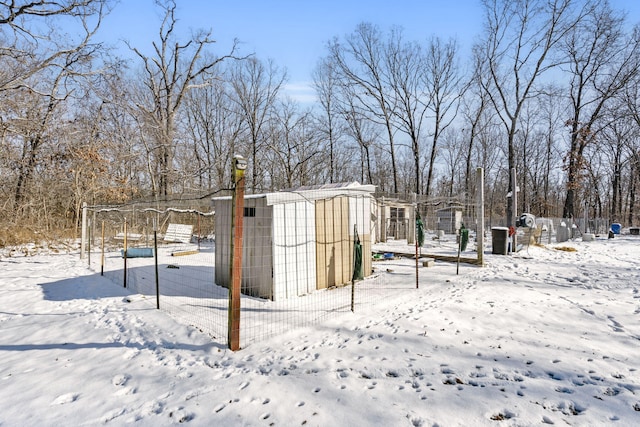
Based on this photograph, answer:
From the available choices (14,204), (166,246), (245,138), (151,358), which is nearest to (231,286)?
(151,358)

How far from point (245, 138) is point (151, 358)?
24.4 meters

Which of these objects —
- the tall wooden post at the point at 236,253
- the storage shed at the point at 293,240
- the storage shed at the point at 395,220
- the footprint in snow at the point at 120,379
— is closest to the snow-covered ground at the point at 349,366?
the footprint in snow at the point at 120,379

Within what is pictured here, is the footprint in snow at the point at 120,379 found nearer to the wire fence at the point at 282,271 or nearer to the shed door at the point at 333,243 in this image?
the wire fence at the point at 282,271

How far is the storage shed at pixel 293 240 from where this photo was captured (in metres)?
6.19

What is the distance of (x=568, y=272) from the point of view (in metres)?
8.78

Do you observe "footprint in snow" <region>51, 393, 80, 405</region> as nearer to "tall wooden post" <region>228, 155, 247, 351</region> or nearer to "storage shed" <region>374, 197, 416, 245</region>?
"tall wooden post" <region>228, 155, 247, 351</region>

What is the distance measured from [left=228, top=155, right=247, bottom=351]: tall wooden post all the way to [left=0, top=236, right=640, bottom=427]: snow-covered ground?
0.92ft

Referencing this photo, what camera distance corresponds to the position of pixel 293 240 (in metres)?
6.46

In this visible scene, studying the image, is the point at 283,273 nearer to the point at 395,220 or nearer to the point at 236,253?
the point at 236,253

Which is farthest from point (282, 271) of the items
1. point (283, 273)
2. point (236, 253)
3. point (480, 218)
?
point (480, 218)

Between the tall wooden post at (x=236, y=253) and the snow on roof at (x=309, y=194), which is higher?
the snow on roof at (x=309, y=194)

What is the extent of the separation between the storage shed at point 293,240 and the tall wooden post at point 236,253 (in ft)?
6.33

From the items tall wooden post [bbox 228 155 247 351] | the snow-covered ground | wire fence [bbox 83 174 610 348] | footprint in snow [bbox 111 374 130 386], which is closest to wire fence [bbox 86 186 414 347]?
wire fence [bbox 83 174 610 348]

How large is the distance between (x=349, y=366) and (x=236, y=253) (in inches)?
72.4
